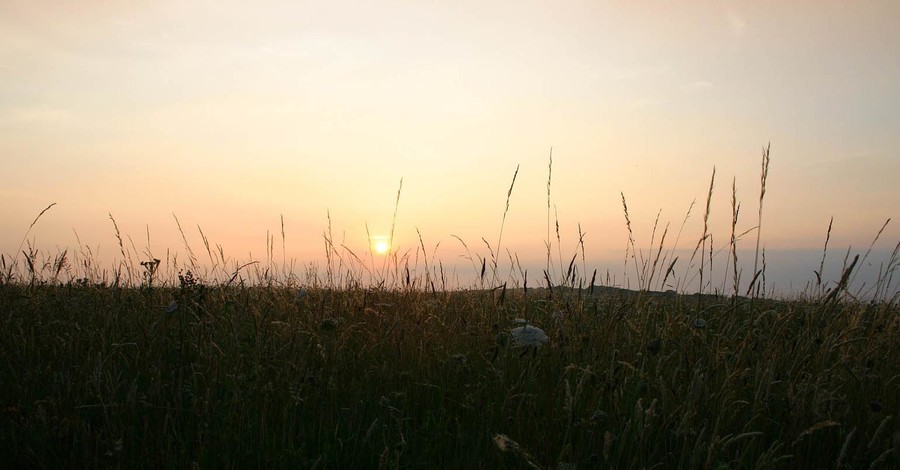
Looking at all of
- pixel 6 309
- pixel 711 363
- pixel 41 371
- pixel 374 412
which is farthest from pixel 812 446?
pixel 6 309

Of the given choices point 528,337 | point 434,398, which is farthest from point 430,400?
point 528,337

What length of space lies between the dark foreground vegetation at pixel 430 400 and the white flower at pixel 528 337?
8cm

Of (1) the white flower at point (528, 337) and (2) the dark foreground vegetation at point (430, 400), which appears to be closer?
(2) the dark foreground vegetation at point (430, 400)

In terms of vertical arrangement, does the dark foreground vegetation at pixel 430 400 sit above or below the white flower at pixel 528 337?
below

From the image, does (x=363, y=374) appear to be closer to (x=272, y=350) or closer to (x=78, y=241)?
(x=272, y=350)

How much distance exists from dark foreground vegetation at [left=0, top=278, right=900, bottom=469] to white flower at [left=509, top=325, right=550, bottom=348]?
76 millimetres

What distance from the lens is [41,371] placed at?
321cm

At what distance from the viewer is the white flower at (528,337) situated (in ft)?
9.59

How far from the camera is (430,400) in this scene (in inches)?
114

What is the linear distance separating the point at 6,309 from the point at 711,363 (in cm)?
500

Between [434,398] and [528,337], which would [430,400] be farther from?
[528,337]

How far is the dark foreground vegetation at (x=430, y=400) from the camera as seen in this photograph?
2338mm

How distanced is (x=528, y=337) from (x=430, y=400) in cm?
58

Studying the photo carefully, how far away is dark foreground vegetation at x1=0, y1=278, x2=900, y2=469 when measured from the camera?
2338mm
